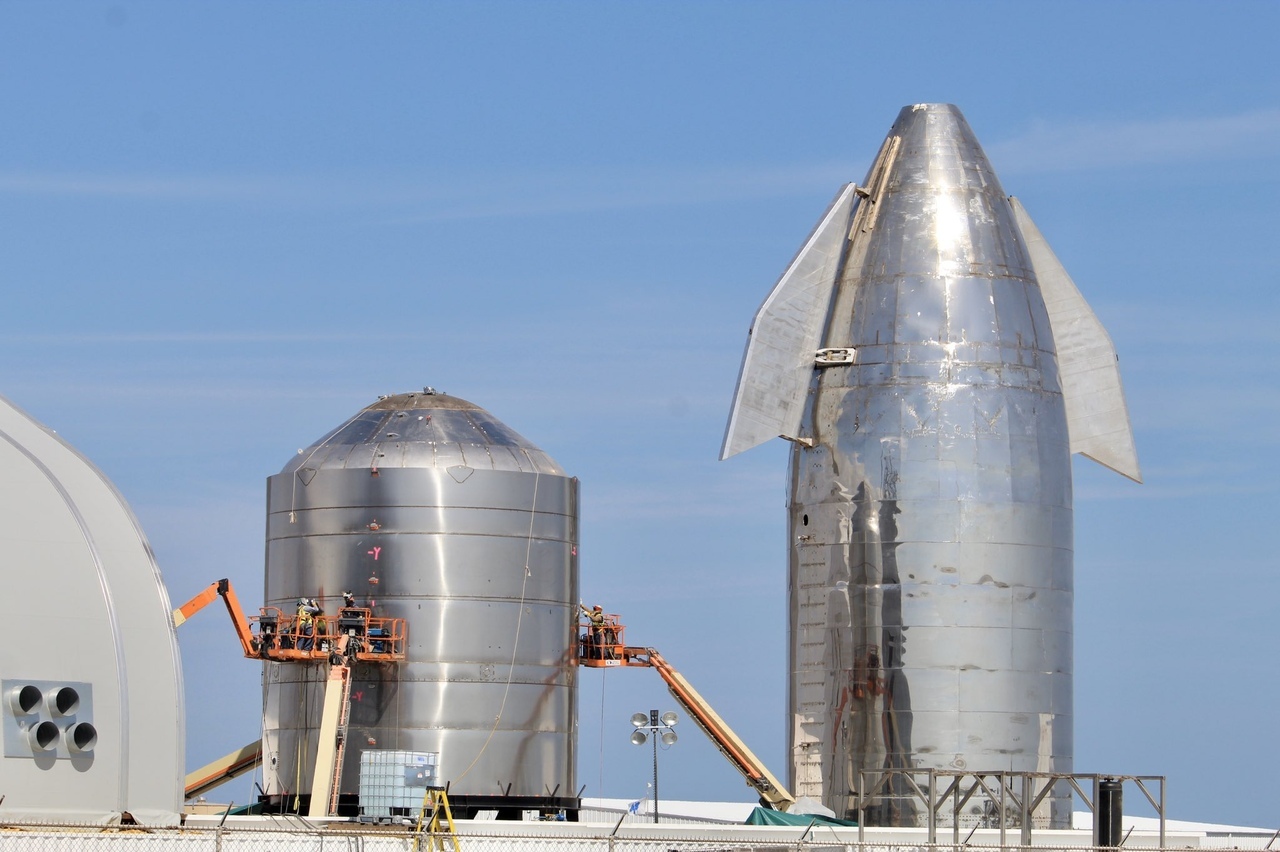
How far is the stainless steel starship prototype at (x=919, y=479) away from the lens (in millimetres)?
45562

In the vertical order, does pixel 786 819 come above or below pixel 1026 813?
below

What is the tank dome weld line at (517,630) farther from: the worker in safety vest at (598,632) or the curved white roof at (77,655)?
the curved white roof at (77,655)

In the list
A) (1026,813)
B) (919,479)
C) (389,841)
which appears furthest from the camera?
(919,479)

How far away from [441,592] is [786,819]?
32.2 feet

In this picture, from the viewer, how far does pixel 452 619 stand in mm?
50062

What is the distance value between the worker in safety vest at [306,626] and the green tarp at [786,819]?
10736 mm

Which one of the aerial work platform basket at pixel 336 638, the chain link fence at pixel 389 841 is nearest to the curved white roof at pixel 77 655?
the chain link fence at pixel 389 841

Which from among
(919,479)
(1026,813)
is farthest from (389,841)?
(919,479)

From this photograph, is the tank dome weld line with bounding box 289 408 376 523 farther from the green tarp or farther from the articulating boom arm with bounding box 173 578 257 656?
the green tarp

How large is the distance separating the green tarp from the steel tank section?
696 cm

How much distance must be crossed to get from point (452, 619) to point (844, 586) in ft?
30.2

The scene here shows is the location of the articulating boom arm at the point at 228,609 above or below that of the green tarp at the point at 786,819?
above

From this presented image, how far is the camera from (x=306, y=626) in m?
49.7

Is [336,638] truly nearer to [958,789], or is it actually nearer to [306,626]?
[306,626]
